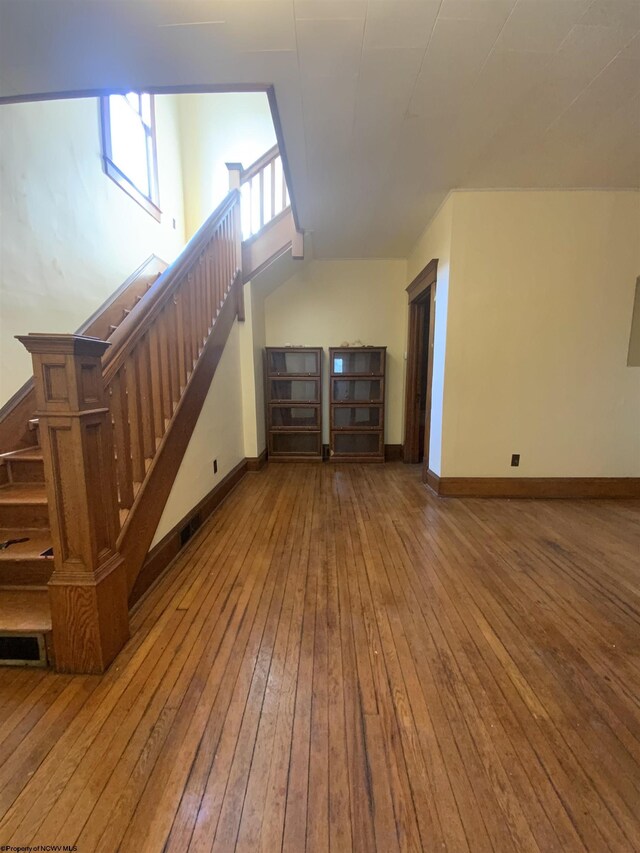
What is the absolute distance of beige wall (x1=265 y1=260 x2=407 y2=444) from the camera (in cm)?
449

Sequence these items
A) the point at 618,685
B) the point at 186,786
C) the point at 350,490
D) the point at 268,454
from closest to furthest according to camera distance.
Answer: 1. the point at 186,786
2. the point at 618,685
3. the point at 350,490
4. the point at 268,454

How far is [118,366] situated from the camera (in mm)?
1515

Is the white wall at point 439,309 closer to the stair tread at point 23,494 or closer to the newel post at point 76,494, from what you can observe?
the newel post at point 76,494

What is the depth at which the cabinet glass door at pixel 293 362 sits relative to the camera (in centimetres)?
444

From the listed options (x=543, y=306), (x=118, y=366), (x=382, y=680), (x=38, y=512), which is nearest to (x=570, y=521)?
(x=543, y=306)

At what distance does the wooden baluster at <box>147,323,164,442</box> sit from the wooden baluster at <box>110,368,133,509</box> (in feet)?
0.99

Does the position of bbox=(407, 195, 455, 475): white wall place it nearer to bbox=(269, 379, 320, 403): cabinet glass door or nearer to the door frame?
the door frame

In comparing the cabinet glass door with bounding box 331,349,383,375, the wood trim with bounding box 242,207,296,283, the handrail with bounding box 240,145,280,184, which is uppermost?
the handrail with bounding box 240,145,280,184

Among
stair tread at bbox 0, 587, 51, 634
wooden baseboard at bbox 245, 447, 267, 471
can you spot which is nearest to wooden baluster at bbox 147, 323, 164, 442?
stair tread at bbox 0, 587, 51, 634

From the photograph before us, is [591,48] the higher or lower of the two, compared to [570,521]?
higher

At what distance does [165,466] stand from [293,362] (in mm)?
2781

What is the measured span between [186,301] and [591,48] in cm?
252

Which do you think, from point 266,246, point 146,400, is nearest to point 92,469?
point 146,400

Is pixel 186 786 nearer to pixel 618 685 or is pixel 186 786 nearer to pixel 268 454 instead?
pixel 618 685
